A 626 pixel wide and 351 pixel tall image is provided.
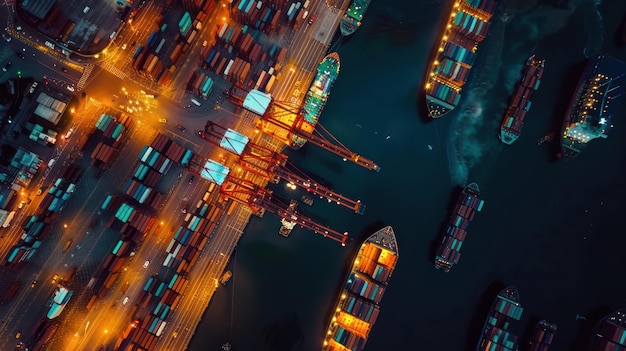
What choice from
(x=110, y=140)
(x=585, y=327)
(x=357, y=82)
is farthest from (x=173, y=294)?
(x=585, y=327)

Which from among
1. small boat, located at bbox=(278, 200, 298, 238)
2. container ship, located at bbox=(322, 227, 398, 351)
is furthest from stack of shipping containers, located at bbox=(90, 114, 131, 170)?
container ship, located at bbox=(322, 227, 398, 351)

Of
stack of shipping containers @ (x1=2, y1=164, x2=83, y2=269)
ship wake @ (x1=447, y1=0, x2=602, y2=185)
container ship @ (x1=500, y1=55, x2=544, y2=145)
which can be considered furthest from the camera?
ship wake @ (x1=447, y1=0, x2=602, y2=185)

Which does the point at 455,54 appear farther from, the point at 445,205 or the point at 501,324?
the point at 501,324

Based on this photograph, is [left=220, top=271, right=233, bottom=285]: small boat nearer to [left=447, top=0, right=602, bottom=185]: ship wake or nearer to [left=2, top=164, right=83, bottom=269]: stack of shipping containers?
[left=2, top=164, right=83, bottom=269]: stack of shipping containers

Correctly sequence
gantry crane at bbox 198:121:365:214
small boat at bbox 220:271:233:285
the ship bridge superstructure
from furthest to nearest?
the ship bridge superstructure
small boat at bbox 220:271:233:285
gantry crane at bbox 198:121:365:214

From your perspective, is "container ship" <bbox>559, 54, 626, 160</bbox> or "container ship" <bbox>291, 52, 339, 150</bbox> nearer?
"container ship" <bbox>291, 52, 339, 150</bbox>

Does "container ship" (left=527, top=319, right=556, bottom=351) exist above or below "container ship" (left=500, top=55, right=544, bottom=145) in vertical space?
below

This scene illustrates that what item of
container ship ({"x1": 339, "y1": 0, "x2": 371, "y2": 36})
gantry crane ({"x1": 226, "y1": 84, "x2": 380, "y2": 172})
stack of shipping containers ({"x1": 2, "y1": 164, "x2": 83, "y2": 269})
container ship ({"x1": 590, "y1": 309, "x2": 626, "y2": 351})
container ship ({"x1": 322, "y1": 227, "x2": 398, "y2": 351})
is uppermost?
Result: container ship ({"x1": 339, "y1": 0, "x2": 371, "y2": 36})
